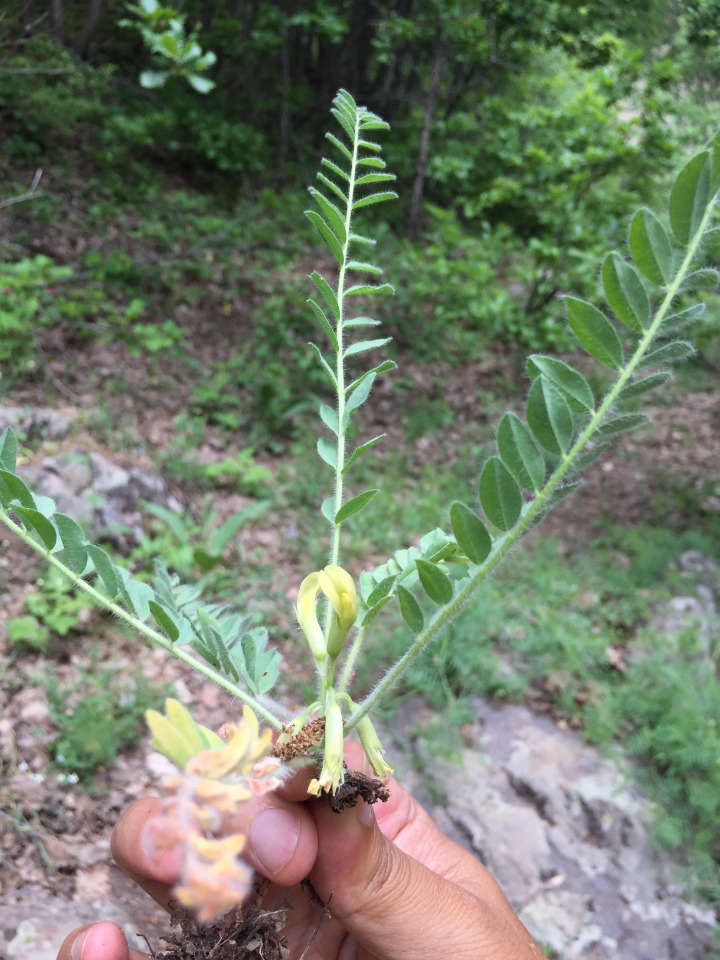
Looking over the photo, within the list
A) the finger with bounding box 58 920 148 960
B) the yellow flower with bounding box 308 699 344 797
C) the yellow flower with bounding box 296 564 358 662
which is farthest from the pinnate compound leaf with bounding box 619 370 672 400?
the finger with bounding box 58 920 148 960

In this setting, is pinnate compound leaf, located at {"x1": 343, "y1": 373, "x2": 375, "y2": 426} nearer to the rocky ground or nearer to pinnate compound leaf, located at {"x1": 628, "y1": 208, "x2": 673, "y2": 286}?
pinnate compound leaf, located at {"x1": 628, "y1": 208, "x2": 673, "y2": 286}

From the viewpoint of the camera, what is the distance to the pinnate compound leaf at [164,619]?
30.6 inches

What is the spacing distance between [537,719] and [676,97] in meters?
4.04

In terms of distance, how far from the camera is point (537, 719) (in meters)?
2.67

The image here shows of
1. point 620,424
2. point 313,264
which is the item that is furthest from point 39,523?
point 313,264

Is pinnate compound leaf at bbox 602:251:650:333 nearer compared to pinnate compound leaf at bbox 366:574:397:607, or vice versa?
pinnate compound leaf at bbox 602:251:650:333

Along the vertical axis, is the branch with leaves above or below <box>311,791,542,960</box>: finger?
above

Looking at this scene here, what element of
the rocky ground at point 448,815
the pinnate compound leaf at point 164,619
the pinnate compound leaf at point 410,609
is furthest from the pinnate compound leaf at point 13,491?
the rocky ground at point 448,815

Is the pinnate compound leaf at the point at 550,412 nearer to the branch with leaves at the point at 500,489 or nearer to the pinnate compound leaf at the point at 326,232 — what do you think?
the branch with leaves at the point at 500,489

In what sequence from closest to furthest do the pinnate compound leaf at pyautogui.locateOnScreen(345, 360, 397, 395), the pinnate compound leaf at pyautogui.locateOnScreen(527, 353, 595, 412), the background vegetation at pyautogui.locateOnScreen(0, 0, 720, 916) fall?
1. the pinnate compound leaf at pyautogui.locateOnScreen(527, 353, 595, 412)
2. the pinnate compound leaf at pyautogui.locateOnScreen(345, 360, 397, 395)
3. the background vegetation at pyautogui.locateOnScreen(0, 0, 720, 916)

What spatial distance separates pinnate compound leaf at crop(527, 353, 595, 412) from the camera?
27.7 inches

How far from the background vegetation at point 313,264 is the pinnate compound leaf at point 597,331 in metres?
1.86

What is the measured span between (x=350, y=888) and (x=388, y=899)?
0.19ft

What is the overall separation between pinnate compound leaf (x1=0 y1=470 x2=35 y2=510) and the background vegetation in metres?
1.35
